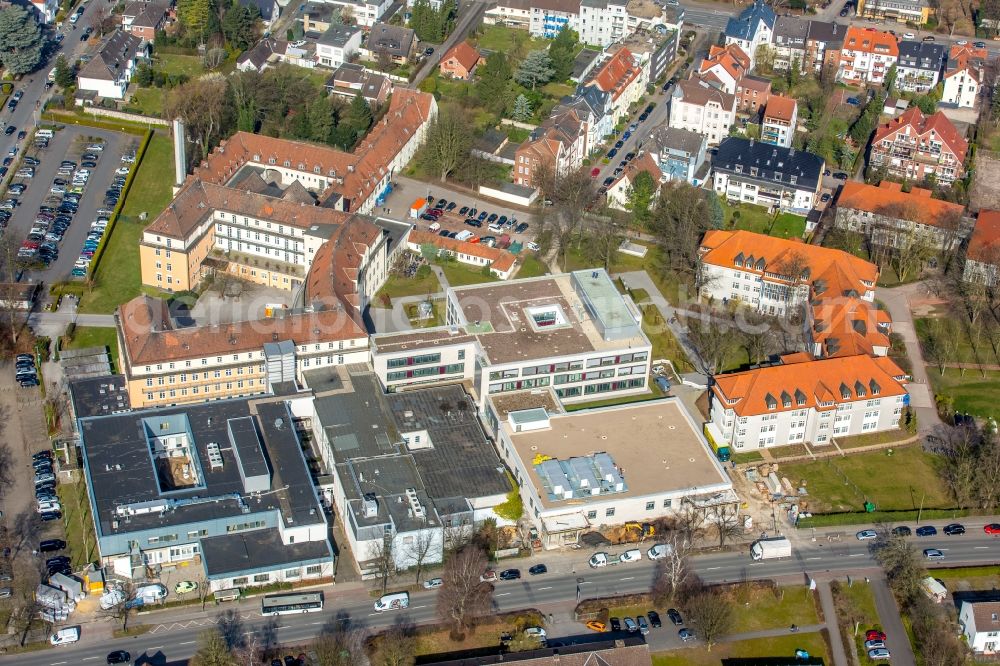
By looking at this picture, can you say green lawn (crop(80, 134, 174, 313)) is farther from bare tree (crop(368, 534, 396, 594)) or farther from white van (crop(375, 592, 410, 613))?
white van (crop(375, 592, 410, 613))

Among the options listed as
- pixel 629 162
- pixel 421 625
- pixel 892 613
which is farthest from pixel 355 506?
pixel 629 162

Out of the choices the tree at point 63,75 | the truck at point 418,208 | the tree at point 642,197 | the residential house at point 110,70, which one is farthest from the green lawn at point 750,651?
the tree at point 63,75

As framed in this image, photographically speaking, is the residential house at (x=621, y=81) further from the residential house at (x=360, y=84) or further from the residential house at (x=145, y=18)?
the residential house at (x=145, y=18)

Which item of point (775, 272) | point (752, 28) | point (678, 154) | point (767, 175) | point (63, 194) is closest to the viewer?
point (775, 272)

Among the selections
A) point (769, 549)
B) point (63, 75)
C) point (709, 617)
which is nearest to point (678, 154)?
point (769, 549)

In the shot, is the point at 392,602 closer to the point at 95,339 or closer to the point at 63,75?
the point at 95,339

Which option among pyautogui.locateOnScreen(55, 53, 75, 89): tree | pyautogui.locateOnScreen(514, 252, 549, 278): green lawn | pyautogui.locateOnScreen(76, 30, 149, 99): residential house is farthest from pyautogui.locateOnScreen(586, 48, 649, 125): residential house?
pyautogui.locateOnScreen(55, 53, 75, 89): tree
